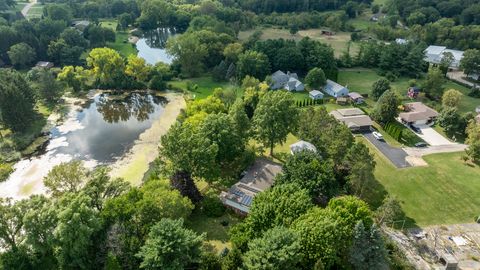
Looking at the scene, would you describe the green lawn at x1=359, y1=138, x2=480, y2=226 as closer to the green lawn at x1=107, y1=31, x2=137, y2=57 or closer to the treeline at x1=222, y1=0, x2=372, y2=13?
the green lawn at x1=107, y1=31, x2=137, y2=57

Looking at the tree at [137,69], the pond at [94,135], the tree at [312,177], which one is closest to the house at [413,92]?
the tree at [312,177]

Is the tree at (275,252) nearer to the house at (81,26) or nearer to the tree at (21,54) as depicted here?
the tree at (21,54)

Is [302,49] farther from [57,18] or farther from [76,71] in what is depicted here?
[57,18]

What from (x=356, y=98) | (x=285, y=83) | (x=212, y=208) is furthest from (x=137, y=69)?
(x=212, y=208)

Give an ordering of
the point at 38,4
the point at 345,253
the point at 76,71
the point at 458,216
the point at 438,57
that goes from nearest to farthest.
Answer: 1. the point at 345,253
2. the point at 458,216
3. the point at 76,71
4. the point at 438,57
5. the point at 38,4

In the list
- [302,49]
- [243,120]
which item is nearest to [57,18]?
[302,49]

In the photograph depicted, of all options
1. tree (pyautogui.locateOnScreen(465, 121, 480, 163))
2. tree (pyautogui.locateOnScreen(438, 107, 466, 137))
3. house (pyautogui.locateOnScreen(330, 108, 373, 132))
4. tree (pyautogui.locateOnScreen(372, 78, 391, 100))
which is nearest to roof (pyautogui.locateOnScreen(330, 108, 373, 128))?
house (pyautogui.locateOnScreen(330, 108, 373, 132))
